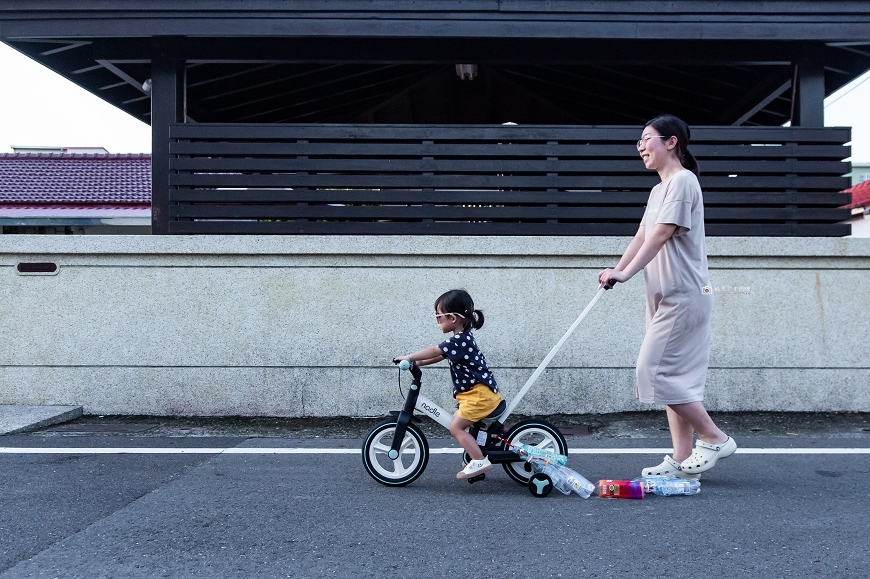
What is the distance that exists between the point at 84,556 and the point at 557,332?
403 cm

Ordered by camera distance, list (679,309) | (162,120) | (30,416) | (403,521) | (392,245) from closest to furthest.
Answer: (403,521), (679,309), (30,416), (392,245), (162,120)

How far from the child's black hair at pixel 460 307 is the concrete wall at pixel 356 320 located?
224 cm

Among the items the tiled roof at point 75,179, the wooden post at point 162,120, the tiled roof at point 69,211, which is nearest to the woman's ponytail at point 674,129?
the wooden post at point 162,120

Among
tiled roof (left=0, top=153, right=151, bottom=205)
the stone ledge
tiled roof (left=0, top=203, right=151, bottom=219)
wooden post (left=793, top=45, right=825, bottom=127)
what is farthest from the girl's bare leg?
tiled roof (left=0, top=153, right=151, bottom=205)

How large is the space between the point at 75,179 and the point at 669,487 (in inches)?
774

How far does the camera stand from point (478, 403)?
157 inches

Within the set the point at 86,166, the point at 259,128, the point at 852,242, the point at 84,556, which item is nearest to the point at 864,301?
the point at 852,242

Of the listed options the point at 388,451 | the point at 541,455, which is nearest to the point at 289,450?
the point at 388,451

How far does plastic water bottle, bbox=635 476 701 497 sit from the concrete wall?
2283 mm

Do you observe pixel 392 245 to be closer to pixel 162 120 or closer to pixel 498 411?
pixel 162 120

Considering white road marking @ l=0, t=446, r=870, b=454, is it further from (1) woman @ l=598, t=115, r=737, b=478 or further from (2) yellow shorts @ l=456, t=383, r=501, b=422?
(2) yellow shorts @ l=456, t=383, r=501, b=422

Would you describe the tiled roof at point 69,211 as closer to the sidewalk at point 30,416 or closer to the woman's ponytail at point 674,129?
the sidewalk at point 30,416

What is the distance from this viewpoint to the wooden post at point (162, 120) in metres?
6.73

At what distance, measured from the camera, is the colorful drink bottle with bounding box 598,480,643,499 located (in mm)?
3787
